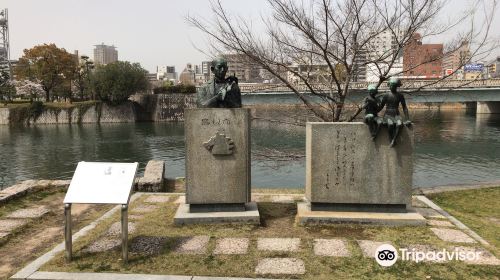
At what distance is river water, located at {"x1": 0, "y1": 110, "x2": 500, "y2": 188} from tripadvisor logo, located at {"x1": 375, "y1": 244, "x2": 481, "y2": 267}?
6.02 metres

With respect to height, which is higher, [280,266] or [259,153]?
[259,153]

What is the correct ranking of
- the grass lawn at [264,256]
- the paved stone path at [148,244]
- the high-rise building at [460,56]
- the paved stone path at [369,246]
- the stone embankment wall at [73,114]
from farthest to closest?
the stone embankment wall at [73,114]
the high-rise building at [460,56]
the paved stone path at [148,244]
the paved stone path at [369,246]
the grass lawn at [264,256]

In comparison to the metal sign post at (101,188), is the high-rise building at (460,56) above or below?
above

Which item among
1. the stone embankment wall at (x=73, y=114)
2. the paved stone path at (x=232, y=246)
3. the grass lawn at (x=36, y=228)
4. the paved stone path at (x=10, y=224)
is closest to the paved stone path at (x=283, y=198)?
the paved stone path at (x=232, y=246)

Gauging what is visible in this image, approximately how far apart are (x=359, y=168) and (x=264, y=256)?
2448 mm

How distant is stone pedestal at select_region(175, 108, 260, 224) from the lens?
6375 mm

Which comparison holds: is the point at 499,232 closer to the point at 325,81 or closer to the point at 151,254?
the point at 151,254

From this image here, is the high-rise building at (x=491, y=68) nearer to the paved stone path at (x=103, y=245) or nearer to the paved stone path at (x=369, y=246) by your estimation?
the paved stone path at (x=369, y=246)

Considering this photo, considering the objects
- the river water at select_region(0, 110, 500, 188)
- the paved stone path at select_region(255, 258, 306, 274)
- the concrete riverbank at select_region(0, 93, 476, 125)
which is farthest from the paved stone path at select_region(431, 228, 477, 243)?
the concrete riverbank at select_region(0, 93, 476, 125)

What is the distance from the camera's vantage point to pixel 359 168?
6.50 metres

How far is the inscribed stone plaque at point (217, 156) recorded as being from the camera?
6379 mm

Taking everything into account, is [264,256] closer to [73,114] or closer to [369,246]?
[369,246]

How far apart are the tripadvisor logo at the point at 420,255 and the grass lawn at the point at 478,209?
0.41 metres

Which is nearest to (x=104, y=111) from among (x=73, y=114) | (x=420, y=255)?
(x=73, y=114)
